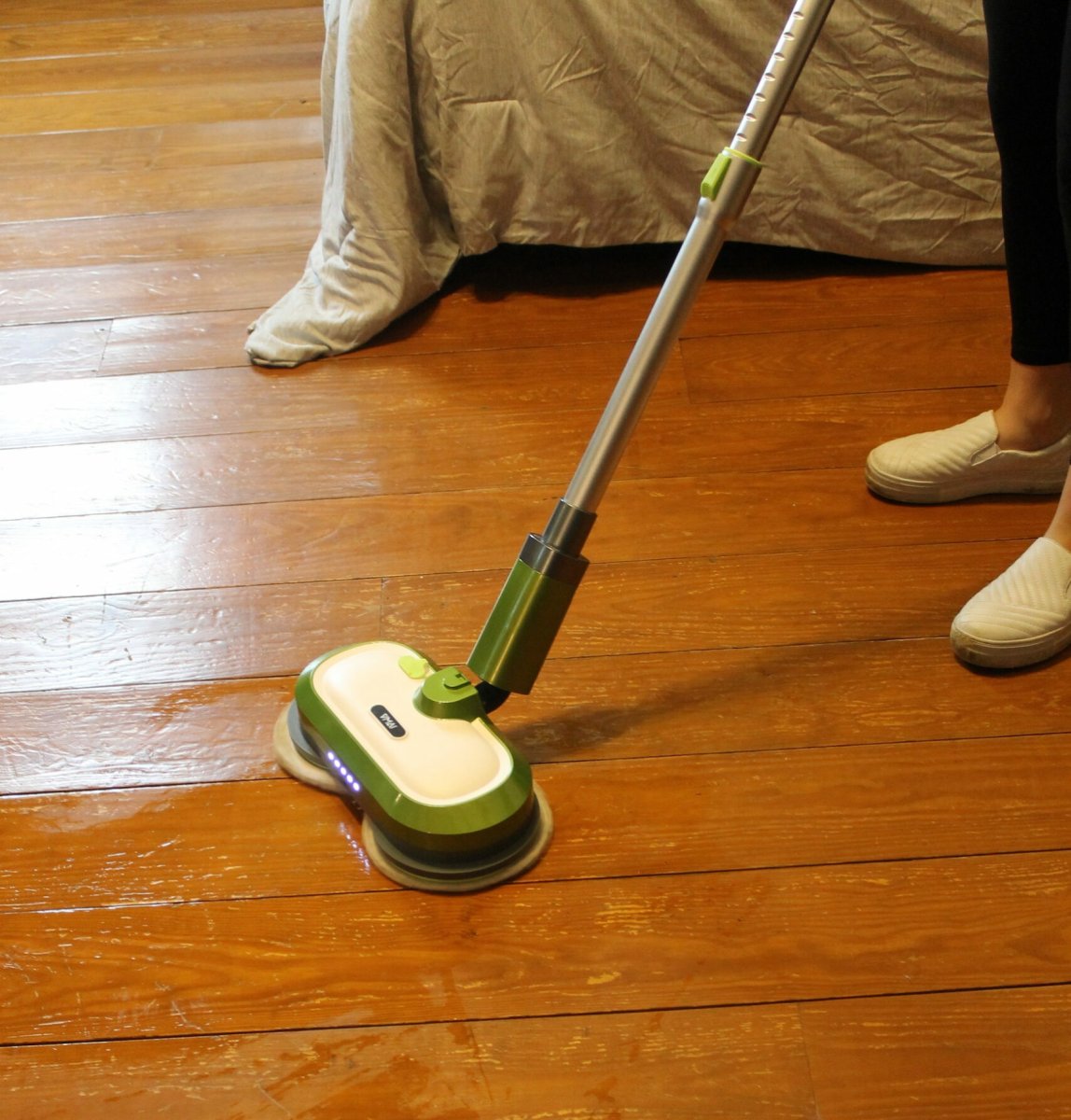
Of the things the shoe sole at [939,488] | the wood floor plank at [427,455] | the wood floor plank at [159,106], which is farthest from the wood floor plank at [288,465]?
the wood floor plank at [159,106]

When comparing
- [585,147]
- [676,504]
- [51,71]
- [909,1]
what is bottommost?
[51,71]

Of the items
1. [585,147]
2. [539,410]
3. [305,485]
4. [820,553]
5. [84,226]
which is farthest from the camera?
[84,226]

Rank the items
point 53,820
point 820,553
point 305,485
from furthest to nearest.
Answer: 1. point 305,485
2. point 820,553
3. point 53,820

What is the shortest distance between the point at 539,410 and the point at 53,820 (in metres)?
0.74

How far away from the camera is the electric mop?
86 centimetres

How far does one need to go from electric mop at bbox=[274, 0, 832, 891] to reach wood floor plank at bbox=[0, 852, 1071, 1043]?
1.7 inches

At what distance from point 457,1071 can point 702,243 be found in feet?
1.96

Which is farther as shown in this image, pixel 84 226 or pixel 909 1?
pixel 84 226

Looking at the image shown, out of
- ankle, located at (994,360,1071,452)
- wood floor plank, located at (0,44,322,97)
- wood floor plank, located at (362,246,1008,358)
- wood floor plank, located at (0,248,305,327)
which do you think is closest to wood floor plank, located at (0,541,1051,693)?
ankle, located at (994,360,1071,452)

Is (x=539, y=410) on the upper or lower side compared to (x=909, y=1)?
lower

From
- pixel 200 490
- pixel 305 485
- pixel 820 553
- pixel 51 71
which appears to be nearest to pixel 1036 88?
pixel 820 553

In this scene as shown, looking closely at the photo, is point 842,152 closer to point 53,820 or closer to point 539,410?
point 539,410

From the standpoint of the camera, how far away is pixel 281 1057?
820 millimetres

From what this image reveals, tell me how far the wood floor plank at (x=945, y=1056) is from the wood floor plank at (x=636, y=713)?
0.81 feet
